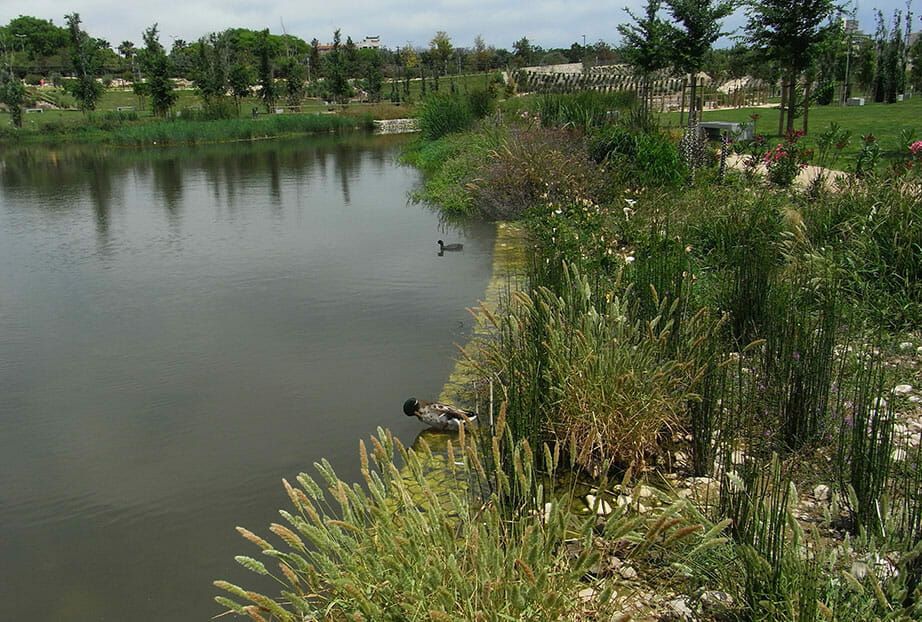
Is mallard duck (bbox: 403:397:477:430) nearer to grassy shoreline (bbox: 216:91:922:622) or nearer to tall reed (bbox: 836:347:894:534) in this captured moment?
grassy shoreline (bbox: 216:91:922:622)

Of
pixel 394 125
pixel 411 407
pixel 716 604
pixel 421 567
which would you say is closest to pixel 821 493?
pixel 716 604

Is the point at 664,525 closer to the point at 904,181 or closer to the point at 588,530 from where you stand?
the point at 588,530

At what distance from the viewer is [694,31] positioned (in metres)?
15.1

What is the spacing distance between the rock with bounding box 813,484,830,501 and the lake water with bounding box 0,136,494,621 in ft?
6.67

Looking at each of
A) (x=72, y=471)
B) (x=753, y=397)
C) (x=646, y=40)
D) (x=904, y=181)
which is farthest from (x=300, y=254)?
(x=646, y=40)

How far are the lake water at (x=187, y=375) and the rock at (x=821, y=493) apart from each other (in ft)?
6.67

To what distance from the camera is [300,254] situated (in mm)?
8570

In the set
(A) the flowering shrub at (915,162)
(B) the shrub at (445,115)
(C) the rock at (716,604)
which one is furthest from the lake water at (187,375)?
(B) the shrub at (445,115)

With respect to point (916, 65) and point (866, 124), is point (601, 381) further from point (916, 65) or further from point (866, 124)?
point (916, 65)

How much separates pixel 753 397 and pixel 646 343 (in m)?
0.62

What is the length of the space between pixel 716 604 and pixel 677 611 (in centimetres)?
12

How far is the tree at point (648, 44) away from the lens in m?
15.6

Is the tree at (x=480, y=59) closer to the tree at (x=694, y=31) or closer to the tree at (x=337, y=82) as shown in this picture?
the tree at (x=337, y=82)

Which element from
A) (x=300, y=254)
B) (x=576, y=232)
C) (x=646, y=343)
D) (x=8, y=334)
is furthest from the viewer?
(x=300, y=254)
